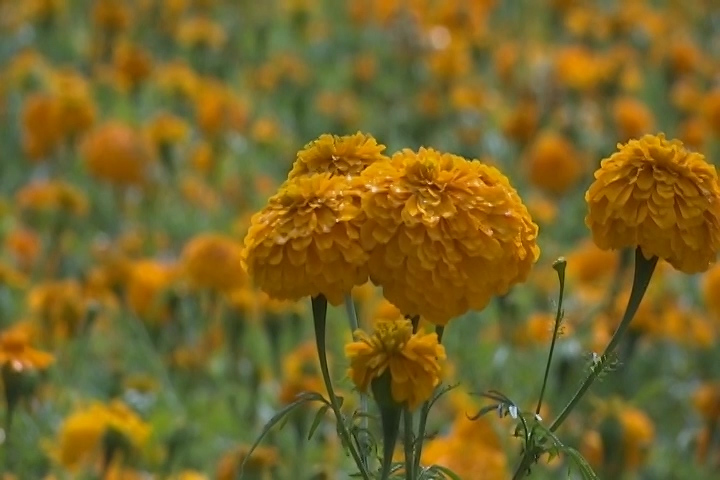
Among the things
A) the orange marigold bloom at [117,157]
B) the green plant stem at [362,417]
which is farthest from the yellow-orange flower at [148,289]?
the green plant stem at [362,417]

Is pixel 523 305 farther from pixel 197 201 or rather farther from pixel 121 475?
pixel 121 475

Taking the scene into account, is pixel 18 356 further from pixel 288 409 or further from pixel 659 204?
pixel 659 204

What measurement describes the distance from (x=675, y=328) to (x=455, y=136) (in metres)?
1.52

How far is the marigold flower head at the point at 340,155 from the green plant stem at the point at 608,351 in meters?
0.28

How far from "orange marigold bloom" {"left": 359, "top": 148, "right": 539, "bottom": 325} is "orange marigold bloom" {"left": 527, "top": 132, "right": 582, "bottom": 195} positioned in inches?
117

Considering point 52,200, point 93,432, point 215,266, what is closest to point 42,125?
point 52,200

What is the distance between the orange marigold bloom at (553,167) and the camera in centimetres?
445

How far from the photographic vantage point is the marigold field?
147cm

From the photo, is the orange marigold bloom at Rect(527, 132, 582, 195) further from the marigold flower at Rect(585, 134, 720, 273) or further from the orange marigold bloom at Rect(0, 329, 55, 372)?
the marigold flower at Rect(585, 134, 720, 273)

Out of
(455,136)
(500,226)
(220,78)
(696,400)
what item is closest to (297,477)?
(696,400)

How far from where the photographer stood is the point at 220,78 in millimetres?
5664

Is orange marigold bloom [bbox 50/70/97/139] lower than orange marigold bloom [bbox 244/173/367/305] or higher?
higher

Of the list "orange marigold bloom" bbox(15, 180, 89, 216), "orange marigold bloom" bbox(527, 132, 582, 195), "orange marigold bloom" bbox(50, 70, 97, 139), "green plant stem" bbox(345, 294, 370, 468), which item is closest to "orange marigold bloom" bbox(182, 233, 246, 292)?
"orange marigold bloom" bbox(15, 180, 89, 216)

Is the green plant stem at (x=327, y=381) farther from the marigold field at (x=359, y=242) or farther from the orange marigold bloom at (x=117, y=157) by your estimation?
the orange marigold bloom at (x=117, y=157)
